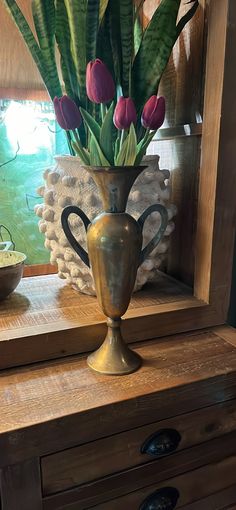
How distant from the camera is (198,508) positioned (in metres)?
0.83

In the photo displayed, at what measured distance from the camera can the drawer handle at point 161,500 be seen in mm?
751

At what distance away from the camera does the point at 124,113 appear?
1.97 ft

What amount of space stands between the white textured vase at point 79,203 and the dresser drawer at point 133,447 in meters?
0.33

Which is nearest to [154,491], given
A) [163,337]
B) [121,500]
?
[121,500]

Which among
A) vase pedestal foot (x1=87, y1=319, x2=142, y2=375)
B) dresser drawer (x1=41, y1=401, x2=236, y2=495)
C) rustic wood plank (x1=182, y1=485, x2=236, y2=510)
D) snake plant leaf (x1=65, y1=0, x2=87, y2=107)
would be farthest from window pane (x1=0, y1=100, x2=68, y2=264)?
rustic wood plank (x1=182, y1=485, x2=236, y2=510)

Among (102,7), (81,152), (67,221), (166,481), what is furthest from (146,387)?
(102,7)

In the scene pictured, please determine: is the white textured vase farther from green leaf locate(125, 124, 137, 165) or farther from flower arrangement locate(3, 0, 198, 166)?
green leaf locate(125, 124, 137, 165)

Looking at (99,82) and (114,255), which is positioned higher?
(99,82)

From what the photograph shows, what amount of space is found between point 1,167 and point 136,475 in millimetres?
843

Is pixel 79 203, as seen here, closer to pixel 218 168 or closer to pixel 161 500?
pixel 218 168

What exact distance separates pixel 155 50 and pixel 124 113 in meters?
0.28

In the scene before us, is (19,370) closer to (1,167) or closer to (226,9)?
(1,167)

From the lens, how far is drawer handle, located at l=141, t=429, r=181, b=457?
0.71m

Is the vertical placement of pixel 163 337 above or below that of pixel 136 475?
above
